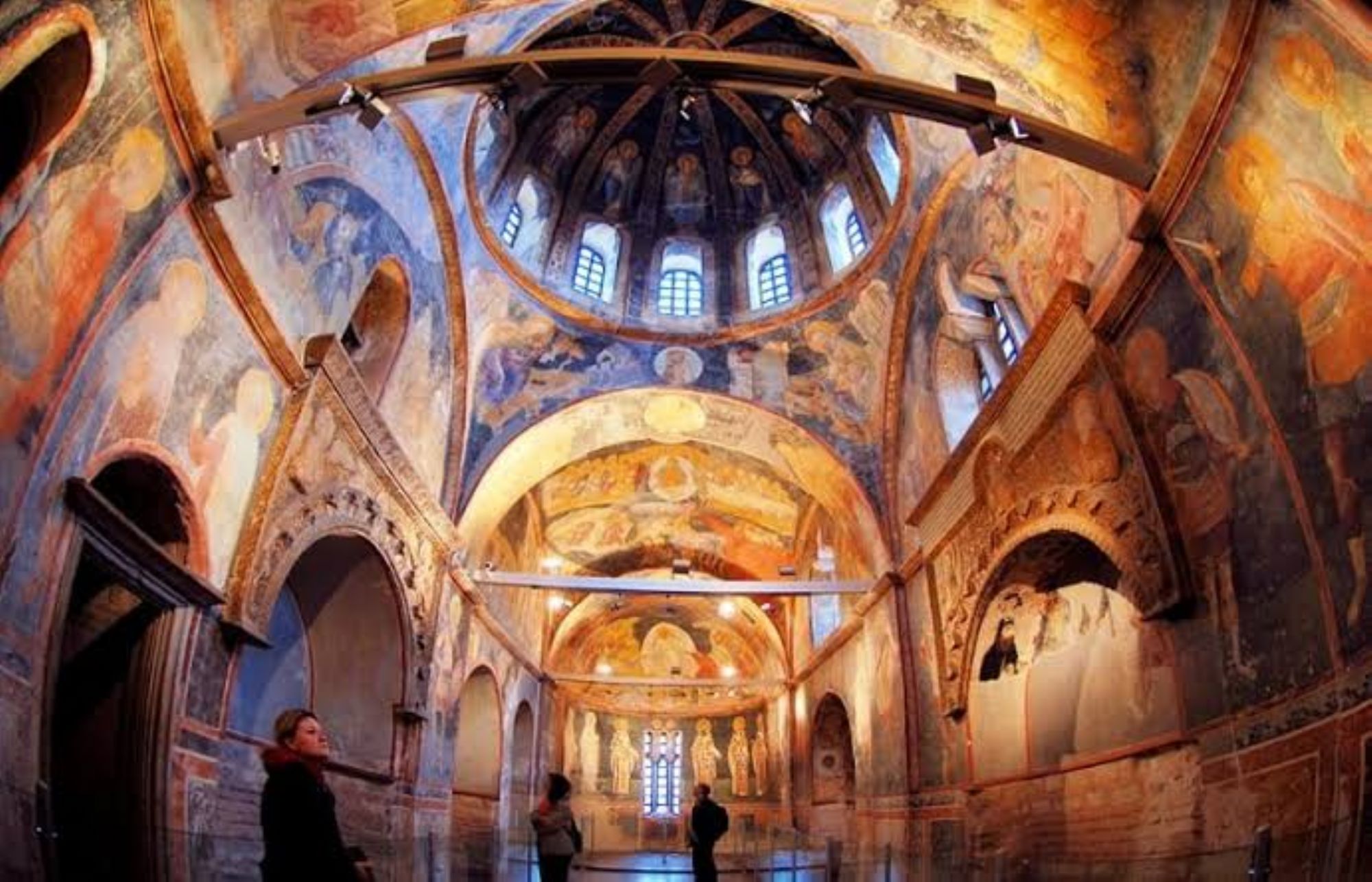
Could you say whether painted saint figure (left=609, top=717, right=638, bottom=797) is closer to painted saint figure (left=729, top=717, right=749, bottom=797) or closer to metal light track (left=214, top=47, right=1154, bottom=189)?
painted saint figure (left=729, top=717, right=749, bottom=797)

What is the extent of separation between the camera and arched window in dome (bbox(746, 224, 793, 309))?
54.6 ft

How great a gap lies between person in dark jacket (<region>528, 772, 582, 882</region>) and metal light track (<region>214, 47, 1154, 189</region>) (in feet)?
18.0

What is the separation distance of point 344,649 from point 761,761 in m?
17.4

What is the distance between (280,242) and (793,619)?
18130 millimetres

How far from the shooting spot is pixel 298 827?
12.5 ft

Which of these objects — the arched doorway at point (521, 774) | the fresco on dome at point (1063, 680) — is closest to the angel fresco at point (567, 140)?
the fresco on dome at point (1063, 680)

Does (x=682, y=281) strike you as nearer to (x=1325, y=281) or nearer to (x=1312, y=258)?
(x=1312, y=258)

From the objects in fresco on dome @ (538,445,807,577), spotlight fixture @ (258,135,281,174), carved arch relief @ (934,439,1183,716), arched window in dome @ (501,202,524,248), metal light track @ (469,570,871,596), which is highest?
arched window in dome @ (501,202,524,248)

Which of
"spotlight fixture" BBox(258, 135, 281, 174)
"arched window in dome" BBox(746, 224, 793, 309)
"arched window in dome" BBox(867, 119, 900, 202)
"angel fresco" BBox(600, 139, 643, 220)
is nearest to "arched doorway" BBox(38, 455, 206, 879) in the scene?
"spotlight fixture" BBox(258, 135, 281, 174)

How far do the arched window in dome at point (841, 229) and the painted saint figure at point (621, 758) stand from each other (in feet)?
59.4

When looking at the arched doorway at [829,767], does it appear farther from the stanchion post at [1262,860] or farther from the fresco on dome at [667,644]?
the stanchion post at [1262,860]

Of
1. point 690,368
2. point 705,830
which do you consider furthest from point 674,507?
point 705,830

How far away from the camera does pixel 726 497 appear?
20328mm

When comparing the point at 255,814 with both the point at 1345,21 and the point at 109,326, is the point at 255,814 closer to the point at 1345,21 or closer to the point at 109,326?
the point at 109,326
